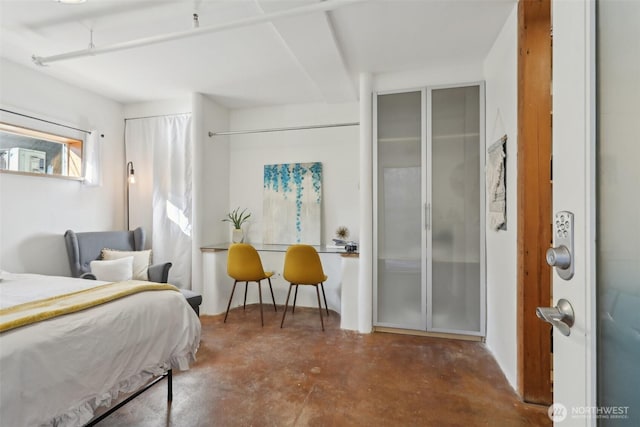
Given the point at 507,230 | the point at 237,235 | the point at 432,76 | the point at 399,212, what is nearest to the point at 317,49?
the point at 432,76

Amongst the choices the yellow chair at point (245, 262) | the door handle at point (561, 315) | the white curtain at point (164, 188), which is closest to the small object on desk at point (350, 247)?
the yellow chair at point (245, 262)

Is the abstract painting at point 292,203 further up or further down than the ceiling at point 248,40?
further down

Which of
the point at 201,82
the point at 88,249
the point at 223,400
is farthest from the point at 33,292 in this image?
the point at 201,82

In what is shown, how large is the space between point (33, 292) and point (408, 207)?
2984 mm

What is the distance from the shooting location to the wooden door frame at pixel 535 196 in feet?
6.28

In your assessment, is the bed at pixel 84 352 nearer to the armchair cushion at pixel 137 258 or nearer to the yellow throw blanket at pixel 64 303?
the yellow throw blanket at pixel 64 303

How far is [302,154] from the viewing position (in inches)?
159

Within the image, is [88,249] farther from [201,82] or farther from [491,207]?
[491,207]

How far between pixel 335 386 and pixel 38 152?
372 centimetres

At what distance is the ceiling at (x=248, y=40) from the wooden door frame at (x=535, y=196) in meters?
0.44

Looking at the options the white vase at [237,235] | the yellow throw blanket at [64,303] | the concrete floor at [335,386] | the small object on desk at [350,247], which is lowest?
the concrete floor at [335,386]

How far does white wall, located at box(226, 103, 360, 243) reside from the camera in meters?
3.88

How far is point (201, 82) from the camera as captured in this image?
3.41 m

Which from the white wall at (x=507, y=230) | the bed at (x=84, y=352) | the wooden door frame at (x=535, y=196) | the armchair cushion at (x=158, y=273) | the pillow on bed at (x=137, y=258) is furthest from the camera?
the pillow on bed at (x=137, y=258)
